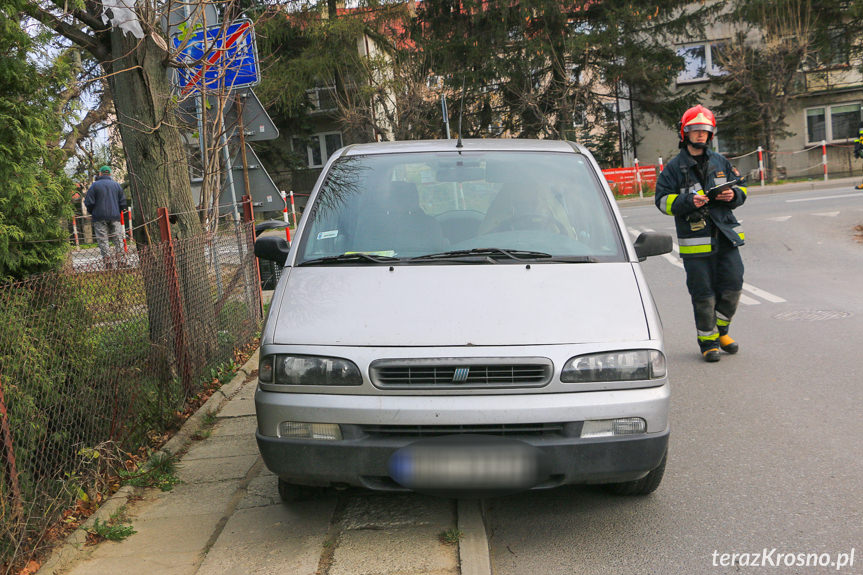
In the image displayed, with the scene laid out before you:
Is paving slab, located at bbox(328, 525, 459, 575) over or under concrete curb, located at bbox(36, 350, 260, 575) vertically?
under

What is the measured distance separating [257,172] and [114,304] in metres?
4.31

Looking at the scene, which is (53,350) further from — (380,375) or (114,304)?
(380,375)

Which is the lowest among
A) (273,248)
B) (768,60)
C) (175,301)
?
(175,301)

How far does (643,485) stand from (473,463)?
1.13 meters

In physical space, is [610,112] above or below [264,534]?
above

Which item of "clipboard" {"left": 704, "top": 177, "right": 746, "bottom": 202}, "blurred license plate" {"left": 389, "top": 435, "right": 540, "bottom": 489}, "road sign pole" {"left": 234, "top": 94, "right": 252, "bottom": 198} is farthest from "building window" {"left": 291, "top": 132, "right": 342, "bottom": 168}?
"blurred license plate" {"left": 389, "top": 435, "right": 540, "bottom": 489}

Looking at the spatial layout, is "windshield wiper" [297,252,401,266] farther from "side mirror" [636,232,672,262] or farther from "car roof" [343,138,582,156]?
"side mirror" [636,232,672,262]

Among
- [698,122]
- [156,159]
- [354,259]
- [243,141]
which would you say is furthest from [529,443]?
[243,141]

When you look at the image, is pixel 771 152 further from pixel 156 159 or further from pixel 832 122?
pixel 156 159

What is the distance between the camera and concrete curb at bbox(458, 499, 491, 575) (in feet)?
11.4

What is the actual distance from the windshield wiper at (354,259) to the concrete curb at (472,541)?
4.33 feet

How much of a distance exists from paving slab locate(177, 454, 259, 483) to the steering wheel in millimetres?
2082

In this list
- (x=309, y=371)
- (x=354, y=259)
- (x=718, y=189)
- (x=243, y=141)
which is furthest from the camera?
(x=243, y=141)

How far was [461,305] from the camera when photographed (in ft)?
13.1
